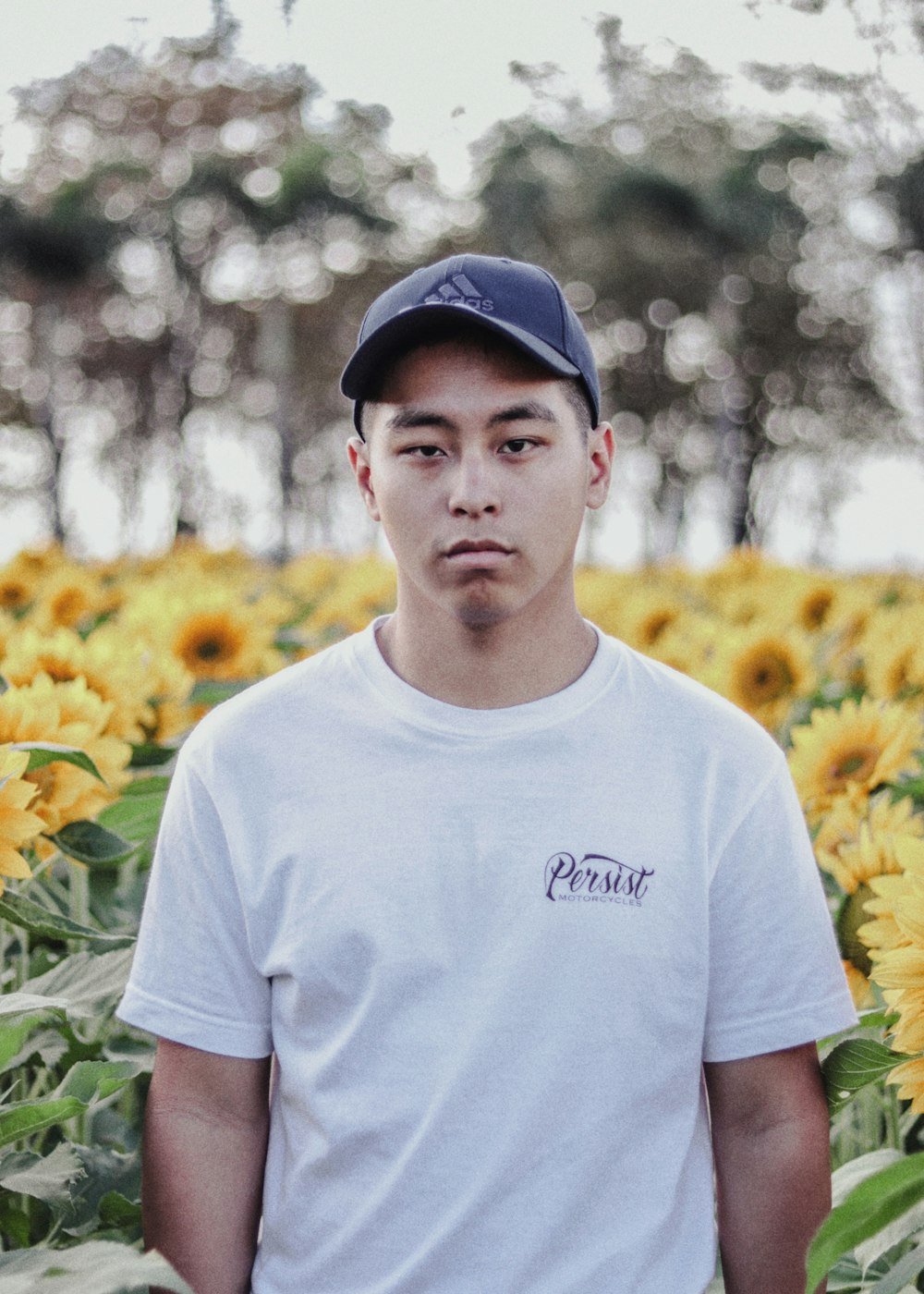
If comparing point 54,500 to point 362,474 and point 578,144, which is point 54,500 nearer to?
point 578,144

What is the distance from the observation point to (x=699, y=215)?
24.6 metres

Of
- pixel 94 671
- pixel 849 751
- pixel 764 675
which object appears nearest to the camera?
pixel 849 751

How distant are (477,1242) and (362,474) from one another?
91cm

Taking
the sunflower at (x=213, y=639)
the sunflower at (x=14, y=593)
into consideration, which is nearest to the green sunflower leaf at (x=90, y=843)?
the sunflower at (x=213, y=639)

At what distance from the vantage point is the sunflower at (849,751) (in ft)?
8.75

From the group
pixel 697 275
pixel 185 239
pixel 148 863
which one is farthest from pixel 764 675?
pixel 697 275

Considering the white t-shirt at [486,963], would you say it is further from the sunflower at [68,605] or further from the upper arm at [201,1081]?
the sunflower at [68,605]

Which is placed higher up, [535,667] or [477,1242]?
[535,667]

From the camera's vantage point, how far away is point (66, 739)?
237 centimetres

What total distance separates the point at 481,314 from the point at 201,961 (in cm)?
80

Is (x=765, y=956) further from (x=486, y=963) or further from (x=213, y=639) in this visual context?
(x=213, y=639)

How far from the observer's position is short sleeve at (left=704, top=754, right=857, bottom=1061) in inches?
72.0

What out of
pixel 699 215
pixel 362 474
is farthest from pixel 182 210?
pixel 362 474

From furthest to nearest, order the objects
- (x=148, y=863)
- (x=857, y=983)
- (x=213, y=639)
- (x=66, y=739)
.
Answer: (x=213, y=639) → (x=148, y=863) → (x=66, y=739) → (x=857, y=983)
